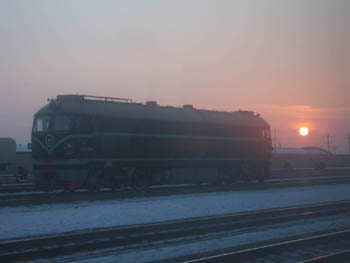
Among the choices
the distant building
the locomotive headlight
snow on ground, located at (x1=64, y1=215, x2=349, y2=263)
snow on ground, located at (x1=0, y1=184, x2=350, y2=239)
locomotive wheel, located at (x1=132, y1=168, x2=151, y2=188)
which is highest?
the distant building

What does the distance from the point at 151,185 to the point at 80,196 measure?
214 inches

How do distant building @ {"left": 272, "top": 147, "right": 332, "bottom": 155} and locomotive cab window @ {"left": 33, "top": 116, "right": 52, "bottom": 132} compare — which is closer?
locomotive cab window @ {"left": 33, "top": 116, "right": 52, "bottom": 132}

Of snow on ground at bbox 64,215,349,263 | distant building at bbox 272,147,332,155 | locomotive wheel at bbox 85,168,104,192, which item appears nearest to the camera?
snow on ground at bbox 64,215,349,263

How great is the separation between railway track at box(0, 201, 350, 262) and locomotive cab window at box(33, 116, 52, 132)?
1002cm

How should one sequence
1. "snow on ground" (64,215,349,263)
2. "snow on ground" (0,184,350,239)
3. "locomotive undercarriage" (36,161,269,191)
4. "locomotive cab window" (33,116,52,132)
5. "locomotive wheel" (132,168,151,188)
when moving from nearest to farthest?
"snow on ground" (64,215,349,263)
"snow on ground" (0,184,350,239)
"locomotive undercarriage" (36,161,269,191)
"locomotive cab window" (33,116,52,132)
"locomotive wheel" (132,168,151,188)

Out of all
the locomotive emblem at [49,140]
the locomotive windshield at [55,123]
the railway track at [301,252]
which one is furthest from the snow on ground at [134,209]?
the railway track at [301,252]

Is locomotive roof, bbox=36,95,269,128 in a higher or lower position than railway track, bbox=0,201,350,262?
higher

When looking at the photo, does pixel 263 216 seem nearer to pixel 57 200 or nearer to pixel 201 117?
pixel 57 200

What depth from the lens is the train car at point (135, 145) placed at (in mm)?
20016

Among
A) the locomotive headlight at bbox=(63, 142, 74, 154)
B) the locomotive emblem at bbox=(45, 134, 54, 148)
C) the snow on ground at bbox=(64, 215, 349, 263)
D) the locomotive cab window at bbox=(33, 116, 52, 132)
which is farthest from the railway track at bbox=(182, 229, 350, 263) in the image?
the locomotive cab window at bbox=(33, 116, 52, 132)

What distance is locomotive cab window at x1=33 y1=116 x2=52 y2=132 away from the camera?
68.2 ft

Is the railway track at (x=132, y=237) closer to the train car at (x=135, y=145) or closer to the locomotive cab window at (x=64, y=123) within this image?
the train car at (x=135, y=145)

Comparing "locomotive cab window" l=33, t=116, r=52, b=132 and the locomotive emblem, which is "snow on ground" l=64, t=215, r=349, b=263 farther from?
"locomotive cab window" l=33, t=116, r=52, b=132

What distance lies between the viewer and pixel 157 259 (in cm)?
904
